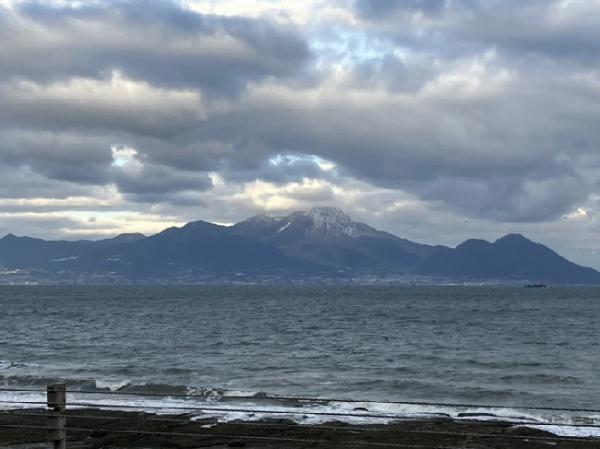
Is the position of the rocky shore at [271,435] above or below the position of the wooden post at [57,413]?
below

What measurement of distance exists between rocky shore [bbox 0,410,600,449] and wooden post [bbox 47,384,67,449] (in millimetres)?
8360

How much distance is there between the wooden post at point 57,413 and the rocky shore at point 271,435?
8.36m

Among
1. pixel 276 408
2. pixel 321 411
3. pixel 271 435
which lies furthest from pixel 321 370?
pixel 271 435

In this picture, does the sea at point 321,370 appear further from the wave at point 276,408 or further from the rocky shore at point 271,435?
the rocky shore at point 271,435

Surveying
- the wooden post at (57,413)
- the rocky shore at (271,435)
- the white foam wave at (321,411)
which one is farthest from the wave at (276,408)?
the wooden post at (57,413)

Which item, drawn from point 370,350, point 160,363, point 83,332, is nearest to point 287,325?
point 83,332

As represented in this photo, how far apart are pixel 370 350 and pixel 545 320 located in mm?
53330

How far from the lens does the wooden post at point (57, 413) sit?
1254cm

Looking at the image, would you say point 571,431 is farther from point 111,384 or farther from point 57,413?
point 111,384

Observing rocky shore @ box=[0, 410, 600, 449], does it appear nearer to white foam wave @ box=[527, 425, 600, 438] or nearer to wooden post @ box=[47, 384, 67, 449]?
white foam wave @ box=[527, 425, 600, 438]

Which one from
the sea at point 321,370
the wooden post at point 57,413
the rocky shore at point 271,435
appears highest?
the wooden post at point 57,413

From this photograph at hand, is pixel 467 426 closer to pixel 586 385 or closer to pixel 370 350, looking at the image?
pixel 586 385

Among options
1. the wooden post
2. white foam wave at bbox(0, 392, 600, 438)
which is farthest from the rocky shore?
the wooden post

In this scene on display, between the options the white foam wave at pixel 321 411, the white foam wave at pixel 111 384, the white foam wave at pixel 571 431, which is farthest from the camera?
the white foam wave at pixel 111 384
